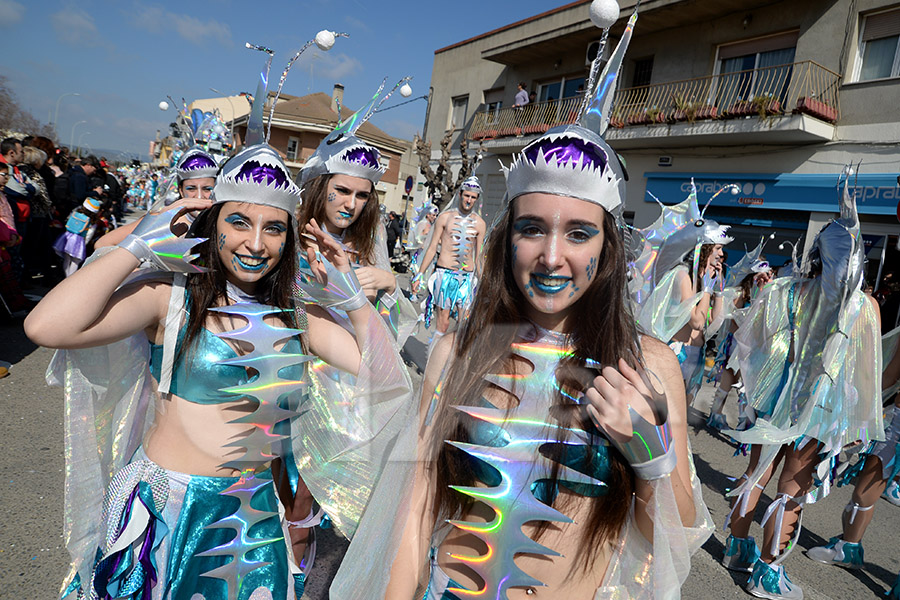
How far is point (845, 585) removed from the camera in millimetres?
3516

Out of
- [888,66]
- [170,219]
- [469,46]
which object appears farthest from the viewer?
[469,46]

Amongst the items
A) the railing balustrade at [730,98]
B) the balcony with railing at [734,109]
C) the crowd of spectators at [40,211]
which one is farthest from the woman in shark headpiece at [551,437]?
the balcony with railing at [734,109]

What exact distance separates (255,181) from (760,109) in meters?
12.4

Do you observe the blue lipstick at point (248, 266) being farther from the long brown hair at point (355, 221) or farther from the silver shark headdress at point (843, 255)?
the silver shark headdress at point (843, 255)

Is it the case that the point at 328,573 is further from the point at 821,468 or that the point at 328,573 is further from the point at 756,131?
the point at 756,131

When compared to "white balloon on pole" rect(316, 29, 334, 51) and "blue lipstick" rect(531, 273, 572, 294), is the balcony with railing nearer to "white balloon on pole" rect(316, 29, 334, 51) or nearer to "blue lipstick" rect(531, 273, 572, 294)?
"white balloon on pole" rect(316, 29, 334, 51)

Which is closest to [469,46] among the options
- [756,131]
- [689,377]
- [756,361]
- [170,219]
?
[756,131]

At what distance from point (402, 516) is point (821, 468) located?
3.11 meters

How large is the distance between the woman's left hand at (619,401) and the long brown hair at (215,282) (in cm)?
117

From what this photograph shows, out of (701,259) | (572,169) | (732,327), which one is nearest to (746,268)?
(732,327)

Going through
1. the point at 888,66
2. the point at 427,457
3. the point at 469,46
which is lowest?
the point at 427,457

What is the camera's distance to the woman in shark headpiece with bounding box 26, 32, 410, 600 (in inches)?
68.1

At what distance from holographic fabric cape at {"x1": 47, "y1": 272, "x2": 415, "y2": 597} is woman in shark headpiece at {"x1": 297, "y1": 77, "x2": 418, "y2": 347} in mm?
1152

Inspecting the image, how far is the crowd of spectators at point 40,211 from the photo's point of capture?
6912mm
